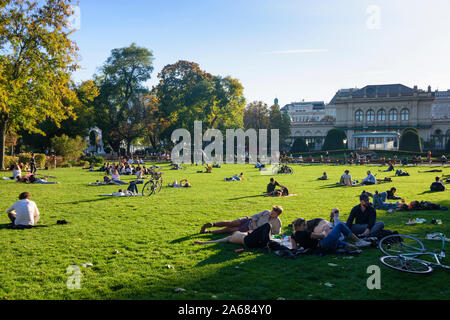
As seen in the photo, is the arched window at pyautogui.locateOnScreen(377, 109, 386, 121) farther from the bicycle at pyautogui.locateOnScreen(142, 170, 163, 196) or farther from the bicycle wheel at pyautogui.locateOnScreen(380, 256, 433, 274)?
the bicycle wheel at pyautogui.locateOnScreen(380, 256, 433, 274)

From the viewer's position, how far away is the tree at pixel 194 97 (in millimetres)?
55406

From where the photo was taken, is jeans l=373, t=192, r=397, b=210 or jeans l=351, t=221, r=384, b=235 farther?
jeans l=373, t=192, r=397, b=210

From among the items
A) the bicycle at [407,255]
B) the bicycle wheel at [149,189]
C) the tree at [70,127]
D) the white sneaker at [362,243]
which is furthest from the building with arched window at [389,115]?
the bicycle at [407,255]

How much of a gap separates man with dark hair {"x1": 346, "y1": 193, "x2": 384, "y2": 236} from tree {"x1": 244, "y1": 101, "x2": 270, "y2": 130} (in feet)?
254

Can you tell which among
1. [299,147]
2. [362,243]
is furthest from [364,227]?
[299,147]

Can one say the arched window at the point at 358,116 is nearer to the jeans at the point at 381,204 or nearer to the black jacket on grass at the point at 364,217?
the jeans at the point at 381,204

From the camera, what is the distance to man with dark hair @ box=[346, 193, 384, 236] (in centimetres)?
877

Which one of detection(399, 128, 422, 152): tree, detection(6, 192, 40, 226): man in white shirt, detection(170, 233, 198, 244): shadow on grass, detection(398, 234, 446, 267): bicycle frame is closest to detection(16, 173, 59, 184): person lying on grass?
detection(6, 192, 40, 226): man in white shirt

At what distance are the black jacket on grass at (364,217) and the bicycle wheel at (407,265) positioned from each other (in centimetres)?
196

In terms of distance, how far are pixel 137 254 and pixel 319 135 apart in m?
90.5

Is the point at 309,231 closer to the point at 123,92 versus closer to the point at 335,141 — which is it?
the point at 123,92

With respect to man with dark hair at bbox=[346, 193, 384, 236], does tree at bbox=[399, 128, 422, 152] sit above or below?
above

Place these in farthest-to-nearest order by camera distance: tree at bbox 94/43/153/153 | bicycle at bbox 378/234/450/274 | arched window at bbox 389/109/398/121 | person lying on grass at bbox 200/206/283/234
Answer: arched window at bbox 389/109/398/121, tree at bbox 94/43/153/153, person lying on grass at bbox 200/206/283/234, bicycle at bbox 378/234/450/274
